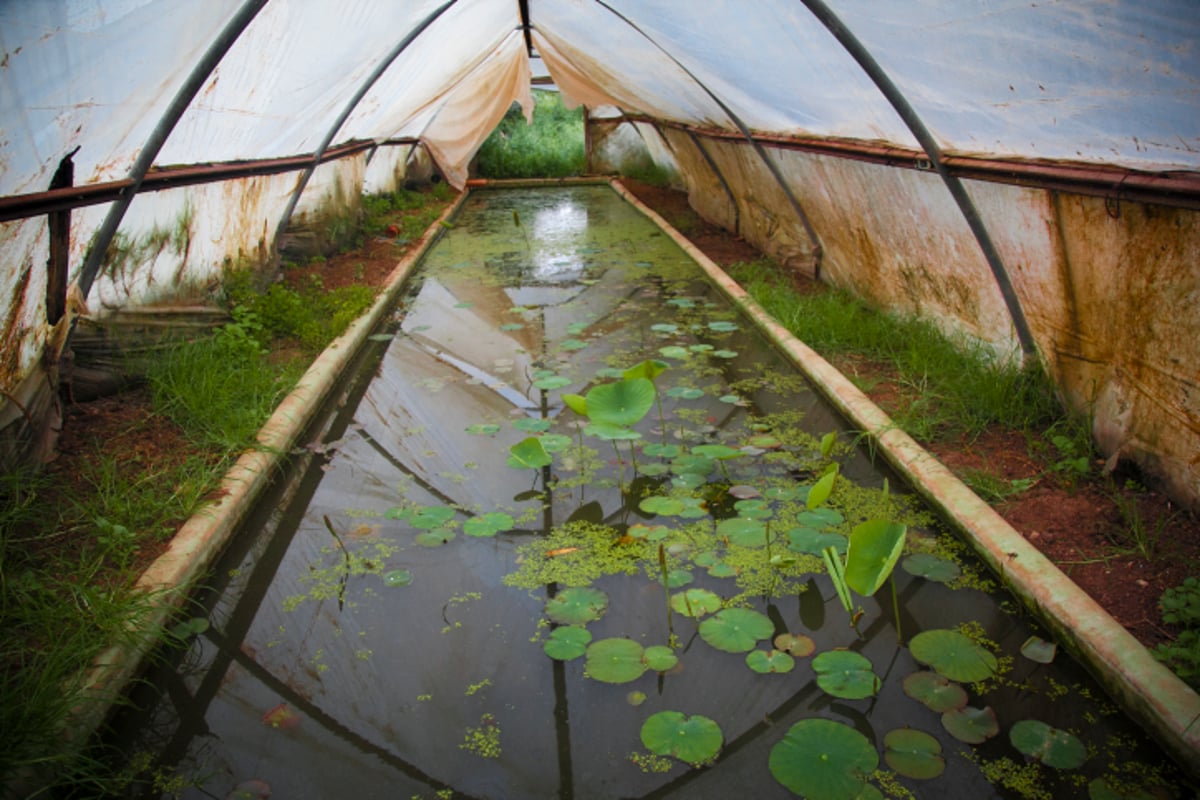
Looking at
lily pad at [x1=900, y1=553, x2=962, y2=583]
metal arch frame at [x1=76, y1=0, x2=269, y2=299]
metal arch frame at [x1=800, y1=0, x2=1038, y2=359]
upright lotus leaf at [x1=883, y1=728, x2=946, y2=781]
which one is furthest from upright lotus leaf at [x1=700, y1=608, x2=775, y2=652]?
metal arch frame at [x1=76, y1=0, x2=269, y2=299]

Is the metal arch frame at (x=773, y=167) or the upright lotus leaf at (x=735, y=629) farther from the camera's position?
the metal arch frame at (x=773, y=167)

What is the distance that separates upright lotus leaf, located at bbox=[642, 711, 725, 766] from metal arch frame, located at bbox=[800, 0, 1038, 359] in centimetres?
209

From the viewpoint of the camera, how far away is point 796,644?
1.89 meters

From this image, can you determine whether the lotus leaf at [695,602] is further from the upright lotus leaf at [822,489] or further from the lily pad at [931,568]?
the lily pad at [931,568]

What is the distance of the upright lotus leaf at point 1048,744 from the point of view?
1526 mm

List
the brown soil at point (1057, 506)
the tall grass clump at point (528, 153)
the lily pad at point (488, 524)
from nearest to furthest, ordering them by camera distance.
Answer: the brown soil at point (1057, 506), the lily pad at point (488, 524), the tall grass clump at point (528, 153)

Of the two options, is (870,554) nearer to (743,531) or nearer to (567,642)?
(743,531)

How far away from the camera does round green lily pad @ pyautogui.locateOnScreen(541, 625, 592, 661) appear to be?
187 centimetres

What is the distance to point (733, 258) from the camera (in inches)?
246

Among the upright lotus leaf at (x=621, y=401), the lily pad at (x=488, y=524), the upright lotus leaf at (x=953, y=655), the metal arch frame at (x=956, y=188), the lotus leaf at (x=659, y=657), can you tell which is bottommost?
the upright lotus leaf at (x=953, y=655)

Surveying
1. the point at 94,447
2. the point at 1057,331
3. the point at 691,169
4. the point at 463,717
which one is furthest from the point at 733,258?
the point at 463,717

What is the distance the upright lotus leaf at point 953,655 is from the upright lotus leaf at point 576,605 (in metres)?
0.77

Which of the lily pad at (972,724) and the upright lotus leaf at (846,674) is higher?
the upright lotus leaf at (846,674)

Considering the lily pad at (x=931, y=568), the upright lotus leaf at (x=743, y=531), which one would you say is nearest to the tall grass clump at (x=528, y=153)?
the upright lotus leaf at (x=743, y=531)
